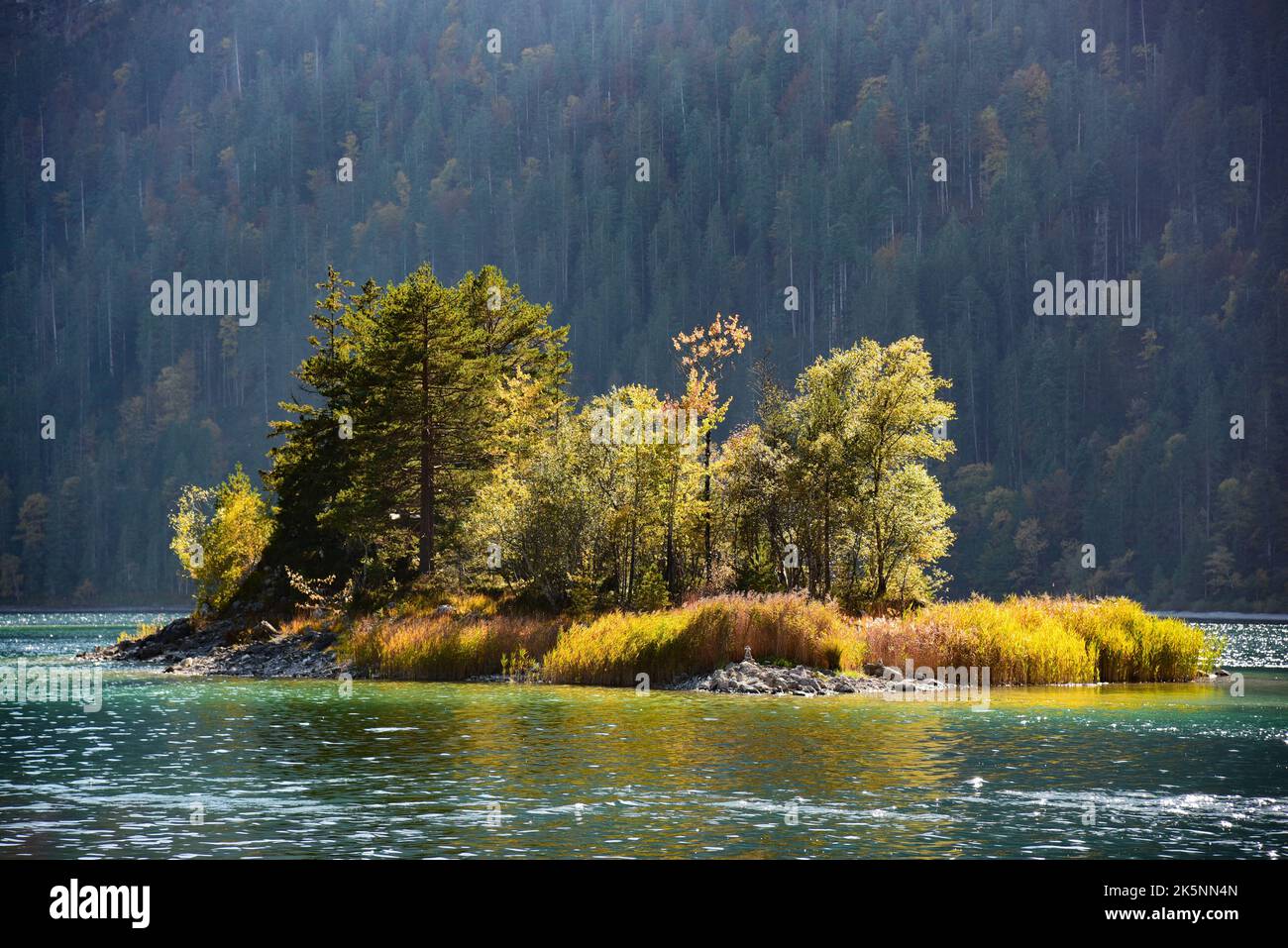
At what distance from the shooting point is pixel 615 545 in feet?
217

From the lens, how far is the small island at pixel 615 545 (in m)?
57.8

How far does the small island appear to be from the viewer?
57.8 meters

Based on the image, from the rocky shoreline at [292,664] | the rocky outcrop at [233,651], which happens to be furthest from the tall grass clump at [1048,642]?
the rocky outcrop at [233,651]

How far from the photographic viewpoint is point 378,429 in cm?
7325

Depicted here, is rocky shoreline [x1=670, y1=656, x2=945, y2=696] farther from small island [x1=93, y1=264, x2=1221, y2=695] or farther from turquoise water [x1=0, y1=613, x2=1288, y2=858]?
turquoise water [x1=0, y1=613, x2=1288, y2=858]

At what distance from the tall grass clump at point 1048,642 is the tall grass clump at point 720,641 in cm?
225

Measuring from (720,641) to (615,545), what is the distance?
428 inches

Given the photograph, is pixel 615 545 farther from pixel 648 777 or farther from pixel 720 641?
pixel 648 777

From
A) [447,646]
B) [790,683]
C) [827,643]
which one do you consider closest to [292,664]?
[447,646]

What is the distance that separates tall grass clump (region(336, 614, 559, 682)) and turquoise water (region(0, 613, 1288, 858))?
386 inches
